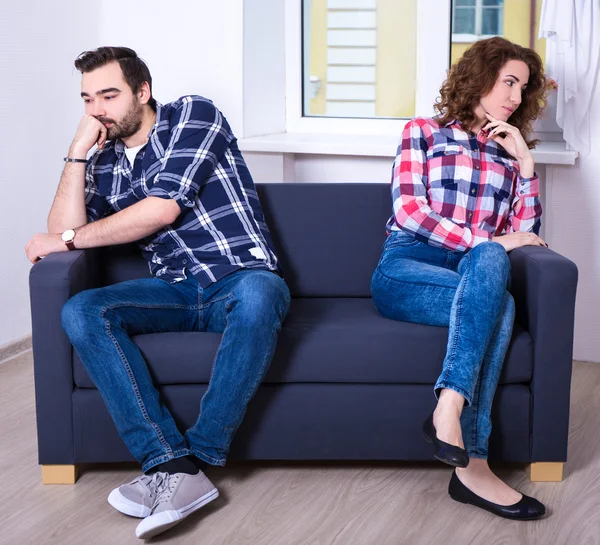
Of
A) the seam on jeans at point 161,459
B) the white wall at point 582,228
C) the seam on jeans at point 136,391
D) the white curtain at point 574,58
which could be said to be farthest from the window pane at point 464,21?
the seam on jeans at point 161,459

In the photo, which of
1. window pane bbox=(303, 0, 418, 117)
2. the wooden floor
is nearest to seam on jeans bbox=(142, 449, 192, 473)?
the wooden floor

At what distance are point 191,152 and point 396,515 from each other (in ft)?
3.43

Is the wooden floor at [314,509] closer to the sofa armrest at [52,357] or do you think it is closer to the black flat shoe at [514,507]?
the black flat shoe at [514,507]

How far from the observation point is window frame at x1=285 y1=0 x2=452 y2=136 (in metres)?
3.62

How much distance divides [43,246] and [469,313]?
3.63 feet

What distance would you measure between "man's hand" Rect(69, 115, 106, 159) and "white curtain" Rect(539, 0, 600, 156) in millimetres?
1588

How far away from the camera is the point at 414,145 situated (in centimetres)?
252

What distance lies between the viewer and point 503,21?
3580mm

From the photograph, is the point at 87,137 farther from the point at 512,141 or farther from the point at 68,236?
the point at 512,141

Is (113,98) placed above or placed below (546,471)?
above

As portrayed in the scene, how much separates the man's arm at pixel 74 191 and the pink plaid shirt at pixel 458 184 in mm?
852

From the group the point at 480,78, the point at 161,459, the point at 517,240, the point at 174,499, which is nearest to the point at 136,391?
the point at 161,459

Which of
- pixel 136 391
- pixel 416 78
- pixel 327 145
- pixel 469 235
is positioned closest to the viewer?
pixel 136 391

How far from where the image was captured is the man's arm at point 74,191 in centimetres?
242
